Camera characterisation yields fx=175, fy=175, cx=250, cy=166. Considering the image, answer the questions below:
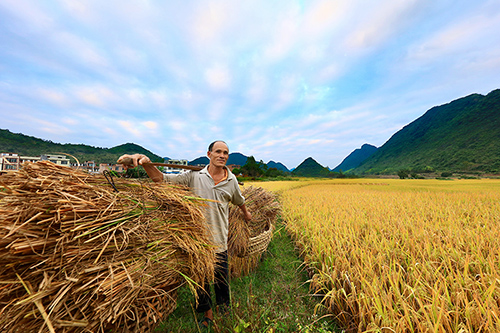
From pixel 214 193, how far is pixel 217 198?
65 mm

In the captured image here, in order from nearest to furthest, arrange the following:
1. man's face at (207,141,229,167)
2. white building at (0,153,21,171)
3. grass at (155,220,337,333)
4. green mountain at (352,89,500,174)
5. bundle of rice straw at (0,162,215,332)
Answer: bundle of rice straw at (0,162,215,332) < white building at (0,153,21,171) < grass at (155,220,337,333) < man's face at (207,141,229,167) < green mountain at (352,89,500,174)

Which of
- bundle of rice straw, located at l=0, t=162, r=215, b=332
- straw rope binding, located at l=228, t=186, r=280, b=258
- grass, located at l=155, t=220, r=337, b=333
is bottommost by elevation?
grass, located at l=155, t=220, r=337, b=333

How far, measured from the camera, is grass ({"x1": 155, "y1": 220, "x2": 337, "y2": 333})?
167 centimetres

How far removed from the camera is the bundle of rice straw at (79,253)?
31.5 inches

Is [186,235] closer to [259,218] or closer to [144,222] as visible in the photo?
[144,222]

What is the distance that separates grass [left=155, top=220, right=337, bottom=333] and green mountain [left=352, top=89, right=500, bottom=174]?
64802 millimetres

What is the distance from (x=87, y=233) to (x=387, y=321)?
80.1 inches

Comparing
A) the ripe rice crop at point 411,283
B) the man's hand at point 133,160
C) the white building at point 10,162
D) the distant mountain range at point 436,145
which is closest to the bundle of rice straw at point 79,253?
the white building at point 10,162

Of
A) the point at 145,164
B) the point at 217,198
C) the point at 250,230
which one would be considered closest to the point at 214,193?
the point at 217,198

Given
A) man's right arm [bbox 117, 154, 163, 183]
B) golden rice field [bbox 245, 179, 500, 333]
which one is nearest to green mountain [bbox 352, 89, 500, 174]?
golden rice field [bbox 245, 179, 500, 333]

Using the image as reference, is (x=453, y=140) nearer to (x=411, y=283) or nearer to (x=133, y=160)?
(x=411, y=283)

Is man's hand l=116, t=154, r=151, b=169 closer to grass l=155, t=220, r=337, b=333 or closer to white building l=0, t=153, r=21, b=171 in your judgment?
white building l=0, t=153, r=21, b=171

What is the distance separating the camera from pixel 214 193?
6.24 ft

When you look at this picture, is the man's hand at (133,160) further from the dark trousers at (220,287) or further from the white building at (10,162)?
the dark trousers at (220,287)
